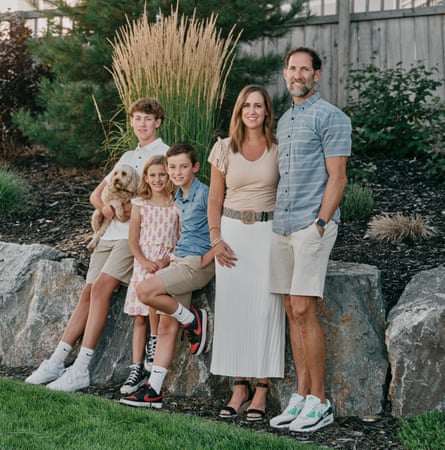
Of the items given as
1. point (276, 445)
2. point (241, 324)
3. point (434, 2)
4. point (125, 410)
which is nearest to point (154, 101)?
point (241, 324)

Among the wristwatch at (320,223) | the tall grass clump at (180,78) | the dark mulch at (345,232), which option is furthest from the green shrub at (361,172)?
the wristwatch at (320,223)

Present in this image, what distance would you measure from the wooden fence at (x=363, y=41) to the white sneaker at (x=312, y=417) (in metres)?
5.28

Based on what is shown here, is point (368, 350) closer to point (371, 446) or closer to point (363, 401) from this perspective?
point (363, 401)

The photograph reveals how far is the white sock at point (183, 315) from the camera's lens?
4.24 meters

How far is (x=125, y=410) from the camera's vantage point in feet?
13.0

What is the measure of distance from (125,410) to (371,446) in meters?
1.14

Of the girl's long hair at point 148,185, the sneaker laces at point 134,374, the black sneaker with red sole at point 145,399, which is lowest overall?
the black sneaker with red sole at point 145,399

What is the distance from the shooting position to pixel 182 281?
427cm

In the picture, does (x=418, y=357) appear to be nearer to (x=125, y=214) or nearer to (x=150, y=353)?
(x=150, y=353)

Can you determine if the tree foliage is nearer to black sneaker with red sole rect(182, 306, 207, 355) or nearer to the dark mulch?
the dark mulch

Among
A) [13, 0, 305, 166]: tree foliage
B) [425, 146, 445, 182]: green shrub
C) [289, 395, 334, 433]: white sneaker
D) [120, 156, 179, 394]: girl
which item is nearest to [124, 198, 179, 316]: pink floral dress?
[120, 156, 179, 394]: girl

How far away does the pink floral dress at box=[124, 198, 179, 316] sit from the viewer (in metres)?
4.49

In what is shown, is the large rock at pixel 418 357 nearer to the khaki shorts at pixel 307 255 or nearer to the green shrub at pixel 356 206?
the khaki shorts at pixel 307 255

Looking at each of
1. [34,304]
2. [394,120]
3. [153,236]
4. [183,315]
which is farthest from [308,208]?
[394,120]
